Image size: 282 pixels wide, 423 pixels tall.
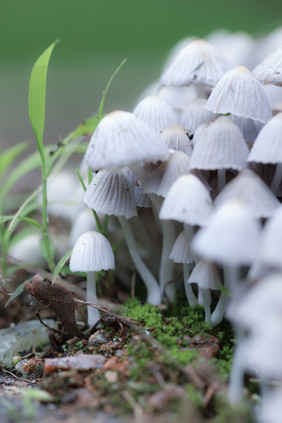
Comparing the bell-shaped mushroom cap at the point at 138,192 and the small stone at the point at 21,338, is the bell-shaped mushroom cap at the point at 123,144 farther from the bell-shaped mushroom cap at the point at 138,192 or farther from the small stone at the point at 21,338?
the small stone at the point at 21,338

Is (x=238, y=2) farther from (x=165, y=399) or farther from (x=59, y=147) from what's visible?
(x=165, y=399)

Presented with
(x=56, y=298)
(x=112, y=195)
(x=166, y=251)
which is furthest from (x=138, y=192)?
(x=56, y=298)

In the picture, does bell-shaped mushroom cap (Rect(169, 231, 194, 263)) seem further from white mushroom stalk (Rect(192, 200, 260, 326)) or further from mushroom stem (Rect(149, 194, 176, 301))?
white mushroom stalk (Rect(192, 200, 260, 326))

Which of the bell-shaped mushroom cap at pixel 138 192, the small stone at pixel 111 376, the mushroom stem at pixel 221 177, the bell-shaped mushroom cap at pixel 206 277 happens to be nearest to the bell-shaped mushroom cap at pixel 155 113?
the bell-shaped mushroom cap at pixel 138 192

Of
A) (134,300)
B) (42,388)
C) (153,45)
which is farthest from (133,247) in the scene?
(153,45)

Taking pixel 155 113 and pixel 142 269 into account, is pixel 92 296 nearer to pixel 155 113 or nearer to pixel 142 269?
pixel 142 269
